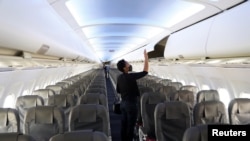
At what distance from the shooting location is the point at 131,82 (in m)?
6.89

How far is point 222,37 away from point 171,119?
5.10ft

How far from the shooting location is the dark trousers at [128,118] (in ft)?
22.8

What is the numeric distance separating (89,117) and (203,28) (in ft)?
8.32

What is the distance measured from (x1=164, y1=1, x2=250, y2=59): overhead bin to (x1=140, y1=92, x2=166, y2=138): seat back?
43.9 inches

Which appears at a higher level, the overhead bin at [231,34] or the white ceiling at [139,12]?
the white ceiling at [139,12]

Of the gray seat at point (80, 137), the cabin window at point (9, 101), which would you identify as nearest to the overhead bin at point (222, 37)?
the gray seat at point (80, 137)

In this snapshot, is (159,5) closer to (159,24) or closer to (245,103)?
(159,24)

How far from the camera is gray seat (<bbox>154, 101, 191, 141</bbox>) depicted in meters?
5.44

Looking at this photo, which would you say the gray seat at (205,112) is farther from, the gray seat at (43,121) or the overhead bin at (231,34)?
the gray seat at (43,121)

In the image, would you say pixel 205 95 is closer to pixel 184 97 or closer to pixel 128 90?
pixel 184 97

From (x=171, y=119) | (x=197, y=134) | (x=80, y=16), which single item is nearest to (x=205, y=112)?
(x=171, y=119)

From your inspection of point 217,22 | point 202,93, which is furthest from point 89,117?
point 202,93

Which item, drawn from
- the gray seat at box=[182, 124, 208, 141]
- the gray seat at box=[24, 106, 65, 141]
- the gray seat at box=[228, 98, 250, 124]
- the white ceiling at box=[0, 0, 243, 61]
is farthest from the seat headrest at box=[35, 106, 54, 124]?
the gray seat at box=[228, 98, 250, 124]

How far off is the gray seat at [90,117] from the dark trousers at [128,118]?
1.68 metres
